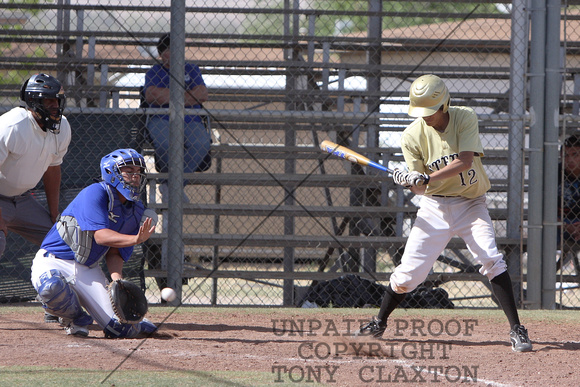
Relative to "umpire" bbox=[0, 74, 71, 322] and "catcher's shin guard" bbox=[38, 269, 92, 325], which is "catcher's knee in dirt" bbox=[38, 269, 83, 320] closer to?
"catcher's shin guard" bbox=[38, 269, 92, 325]

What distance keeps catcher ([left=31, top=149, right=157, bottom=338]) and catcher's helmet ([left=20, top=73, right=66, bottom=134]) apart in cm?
54

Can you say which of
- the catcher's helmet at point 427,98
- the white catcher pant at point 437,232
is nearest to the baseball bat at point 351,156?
the white catcher pant at point 437,232

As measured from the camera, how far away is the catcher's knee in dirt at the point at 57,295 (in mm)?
4348

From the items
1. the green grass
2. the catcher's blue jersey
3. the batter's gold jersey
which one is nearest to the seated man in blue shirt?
the catcher's blue jersey

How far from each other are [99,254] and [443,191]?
2278mm

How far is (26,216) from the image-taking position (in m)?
5.03

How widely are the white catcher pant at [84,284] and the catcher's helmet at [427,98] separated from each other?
231 cm

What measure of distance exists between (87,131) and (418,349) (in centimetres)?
361

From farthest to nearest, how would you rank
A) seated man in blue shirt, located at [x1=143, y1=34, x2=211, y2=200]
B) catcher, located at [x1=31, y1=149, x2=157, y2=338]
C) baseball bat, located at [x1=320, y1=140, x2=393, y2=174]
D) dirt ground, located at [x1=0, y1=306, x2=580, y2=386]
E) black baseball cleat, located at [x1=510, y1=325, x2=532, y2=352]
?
1. seated man in blue shirt, located at [x1=143, y1=34, x2=211, y2=200]
2. baseball bat, located at [x1=320, y1=140, x2=393, y2=174]
3. catcher, located at [x1=31, y1=149, x2=157, y2=338]
4. black baseball cleat, located at [x1=510, y1=325, x2=532, y2=352]
5. dirt ground, located at [x1=0, y1=306, x2=580, y2=386]

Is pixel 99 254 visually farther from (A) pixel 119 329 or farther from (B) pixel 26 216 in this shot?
(B) pixel 26 216

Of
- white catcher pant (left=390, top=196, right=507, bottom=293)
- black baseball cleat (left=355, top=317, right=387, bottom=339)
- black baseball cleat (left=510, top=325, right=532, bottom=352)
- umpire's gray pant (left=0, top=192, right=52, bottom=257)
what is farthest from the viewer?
umpire's gray pant (left=0, top=192, right=52, bottom=257)

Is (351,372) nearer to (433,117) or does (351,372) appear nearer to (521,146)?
(433,117)

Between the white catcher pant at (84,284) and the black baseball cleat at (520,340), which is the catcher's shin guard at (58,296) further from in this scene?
the black baseball cleat at (520,340)

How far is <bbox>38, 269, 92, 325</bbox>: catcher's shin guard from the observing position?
4348 millimetres
